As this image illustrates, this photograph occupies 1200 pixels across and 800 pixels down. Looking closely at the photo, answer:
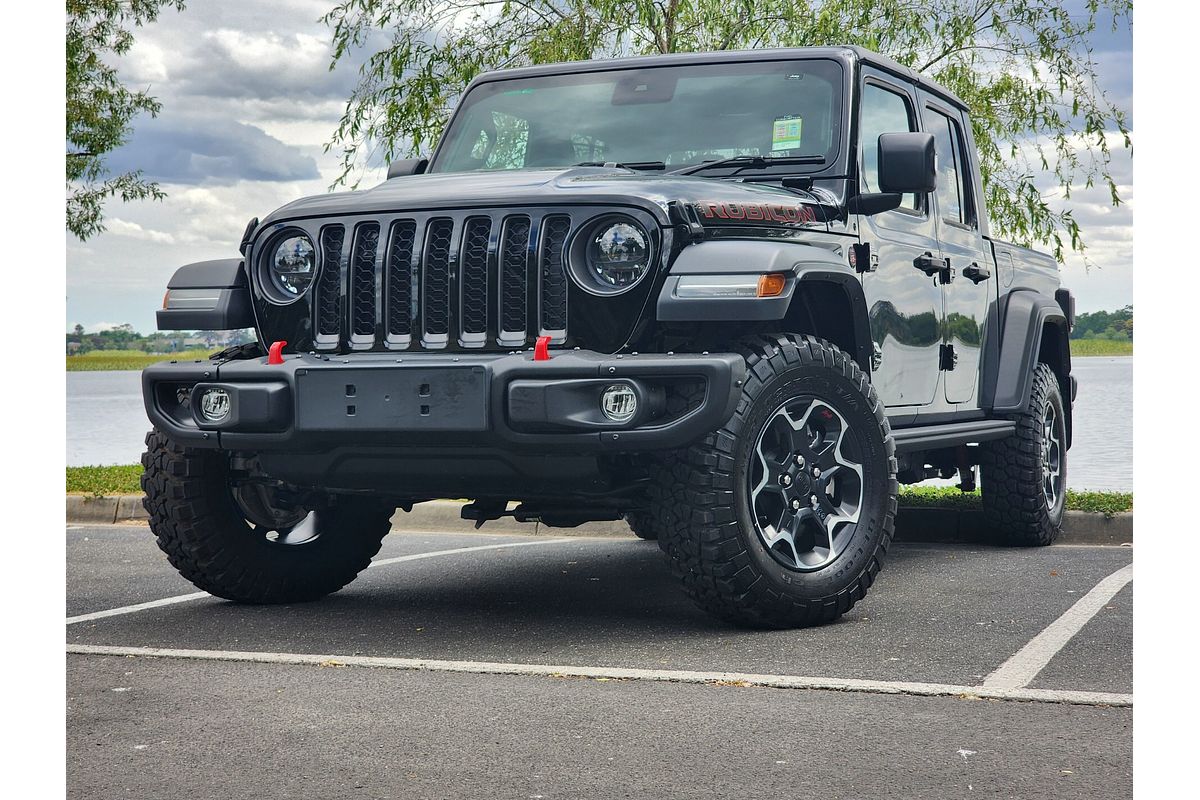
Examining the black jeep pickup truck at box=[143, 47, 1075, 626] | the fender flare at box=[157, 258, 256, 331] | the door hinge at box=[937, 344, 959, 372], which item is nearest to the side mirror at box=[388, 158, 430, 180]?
the black jeep pickup truck at box=[143, 47, 1075, 626]

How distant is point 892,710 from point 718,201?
2086 mm

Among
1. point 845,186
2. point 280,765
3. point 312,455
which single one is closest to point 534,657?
point 312,455

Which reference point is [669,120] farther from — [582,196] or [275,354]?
[275,354]

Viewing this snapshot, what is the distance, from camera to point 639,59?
6922 millimetres

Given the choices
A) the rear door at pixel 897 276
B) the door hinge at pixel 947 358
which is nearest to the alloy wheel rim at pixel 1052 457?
the door hinge at pixel 947 358

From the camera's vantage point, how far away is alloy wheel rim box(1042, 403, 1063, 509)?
882 centimetres

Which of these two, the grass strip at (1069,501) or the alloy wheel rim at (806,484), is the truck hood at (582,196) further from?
the grass strip at (1069,501)

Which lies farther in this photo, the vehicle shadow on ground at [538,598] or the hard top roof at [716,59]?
the hard top roof at [716,59]

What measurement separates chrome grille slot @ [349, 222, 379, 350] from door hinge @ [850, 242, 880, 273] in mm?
2045

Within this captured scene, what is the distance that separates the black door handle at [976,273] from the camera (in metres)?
7.72

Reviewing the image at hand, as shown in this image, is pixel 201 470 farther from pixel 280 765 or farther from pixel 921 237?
pixel 921 237

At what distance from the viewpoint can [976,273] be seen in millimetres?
7859

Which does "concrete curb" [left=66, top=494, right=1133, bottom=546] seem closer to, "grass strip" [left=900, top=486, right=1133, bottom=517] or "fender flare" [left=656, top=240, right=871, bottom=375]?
"grass strip" [left=900, top=486, right=1133, bottom=517]

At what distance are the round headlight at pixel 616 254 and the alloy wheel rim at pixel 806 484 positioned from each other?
0.74 meters
